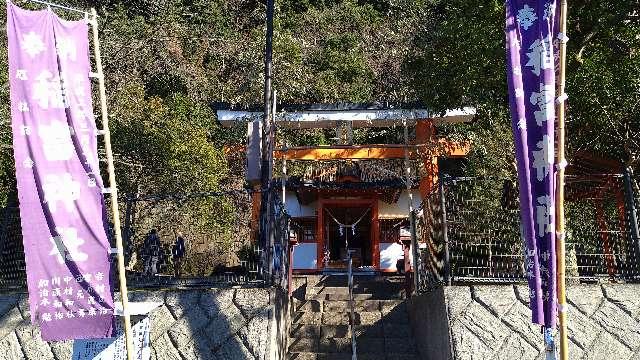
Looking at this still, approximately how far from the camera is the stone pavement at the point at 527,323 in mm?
6074

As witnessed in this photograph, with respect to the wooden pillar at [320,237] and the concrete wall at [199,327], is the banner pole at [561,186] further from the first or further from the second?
the wooden pillar at [320,237]

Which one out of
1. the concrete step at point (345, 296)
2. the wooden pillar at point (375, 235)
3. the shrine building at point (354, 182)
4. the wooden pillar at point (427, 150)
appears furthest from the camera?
the wooden pillar at point (375, 235)

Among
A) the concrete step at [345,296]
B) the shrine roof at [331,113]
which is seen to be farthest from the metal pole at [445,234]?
the shrine roof at [331,113]

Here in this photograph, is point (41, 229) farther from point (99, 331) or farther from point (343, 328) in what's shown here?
point (343, 328)

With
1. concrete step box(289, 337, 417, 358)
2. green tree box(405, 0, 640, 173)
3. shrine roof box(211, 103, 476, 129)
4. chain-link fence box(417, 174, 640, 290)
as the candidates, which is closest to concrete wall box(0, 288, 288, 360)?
concrete step box(289, 337, 417, 358)

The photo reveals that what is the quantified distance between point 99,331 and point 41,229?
1036 millimetres

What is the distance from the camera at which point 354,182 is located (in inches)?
655

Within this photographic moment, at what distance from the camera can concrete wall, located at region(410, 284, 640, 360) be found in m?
6.07

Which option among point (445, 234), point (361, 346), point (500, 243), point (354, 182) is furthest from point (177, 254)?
point (354, 182)

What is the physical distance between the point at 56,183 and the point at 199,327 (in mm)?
2301

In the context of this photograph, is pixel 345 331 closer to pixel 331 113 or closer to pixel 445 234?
pixel 445 234

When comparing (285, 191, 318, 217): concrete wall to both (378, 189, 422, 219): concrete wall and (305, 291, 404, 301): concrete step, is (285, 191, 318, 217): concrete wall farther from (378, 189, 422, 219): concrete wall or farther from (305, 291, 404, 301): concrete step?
(305, 291, 404, 301): concrete step

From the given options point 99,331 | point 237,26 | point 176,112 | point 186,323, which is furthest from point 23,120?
point 237,26

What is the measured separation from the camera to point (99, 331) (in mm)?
5445
